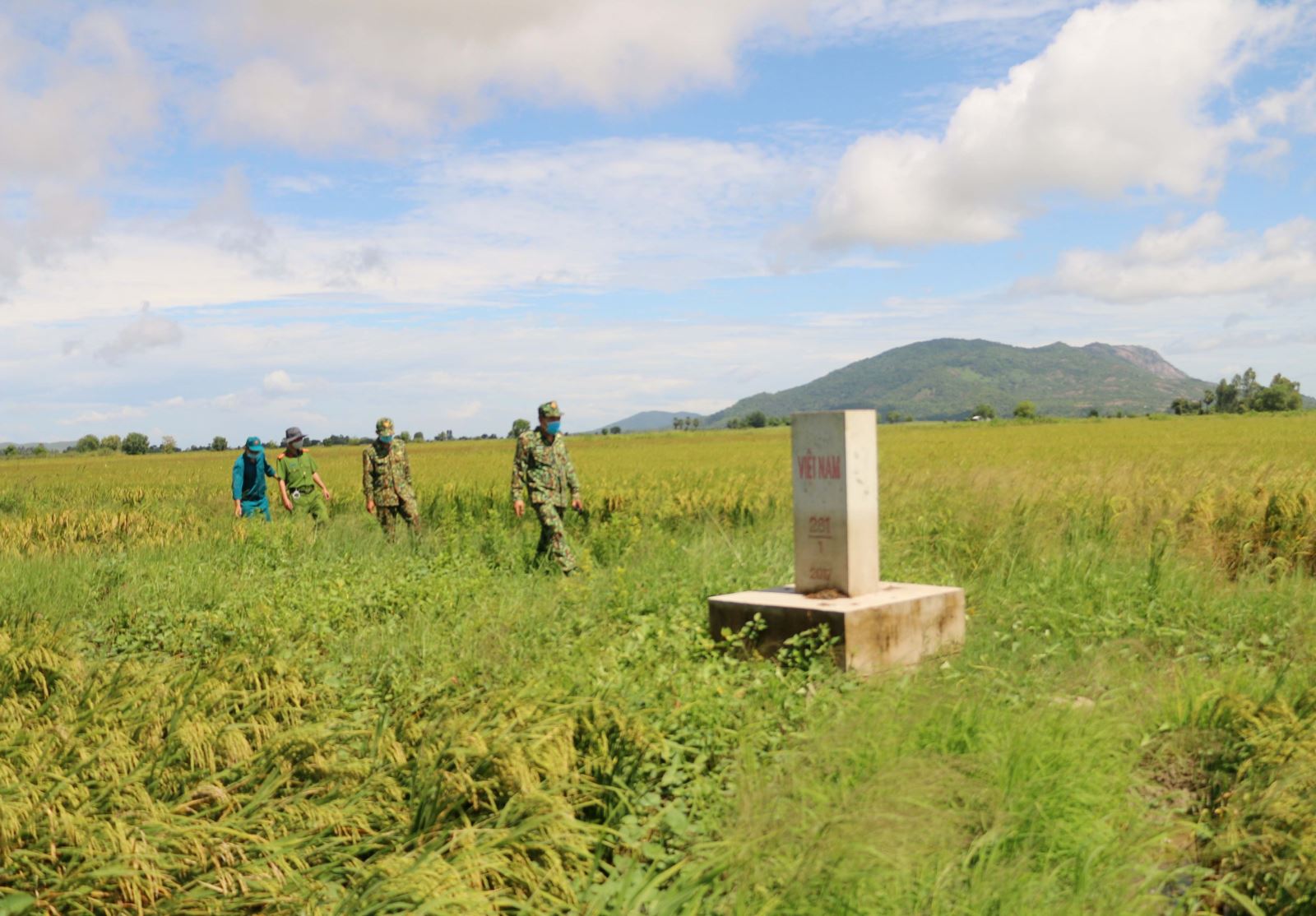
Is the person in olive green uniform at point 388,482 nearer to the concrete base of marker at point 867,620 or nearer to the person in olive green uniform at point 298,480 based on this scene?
the person in olive green uniform at point 298,480

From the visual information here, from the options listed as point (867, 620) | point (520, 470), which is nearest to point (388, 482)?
point (520, 470)

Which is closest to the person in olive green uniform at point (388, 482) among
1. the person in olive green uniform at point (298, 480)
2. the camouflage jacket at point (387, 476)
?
the camouflage jacket at point (387, 476)

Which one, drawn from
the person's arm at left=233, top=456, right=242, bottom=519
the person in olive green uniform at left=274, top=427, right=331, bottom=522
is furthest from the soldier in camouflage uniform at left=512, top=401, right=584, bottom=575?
the person's arm at left=233, top=456, right=242, bottom=519

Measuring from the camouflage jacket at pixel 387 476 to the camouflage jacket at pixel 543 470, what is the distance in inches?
116

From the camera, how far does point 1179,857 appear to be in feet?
17.1

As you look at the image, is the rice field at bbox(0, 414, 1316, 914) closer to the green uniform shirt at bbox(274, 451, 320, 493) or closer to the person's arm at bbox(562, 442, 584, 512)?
the person's arm at bbox(562, 442, 584, 512)

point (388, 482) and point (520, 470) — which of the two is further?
point (388, 482)

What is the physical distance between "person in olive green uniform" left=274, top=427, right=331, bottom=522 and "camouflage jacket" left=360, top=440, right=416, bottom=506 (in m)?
0.93

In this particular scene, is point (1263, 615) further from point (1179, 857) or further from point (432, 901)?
point (432, 901)

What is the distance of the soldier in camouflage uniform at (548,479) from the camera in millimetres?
11883

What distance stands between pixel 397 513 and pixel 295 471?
68.5 inches

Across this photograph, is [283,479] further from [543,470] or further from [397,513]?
[543,470]

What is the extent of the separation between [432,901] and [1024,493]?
1134cm

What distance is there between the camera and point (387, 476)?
14469 mm
